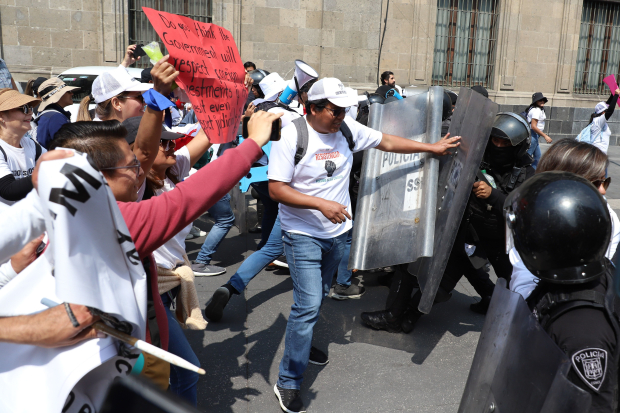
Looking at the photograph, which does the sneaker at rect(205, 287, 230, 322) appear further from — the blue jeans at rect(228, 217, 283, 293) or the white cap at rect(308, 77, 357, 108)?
the white cap at rect(308, 77, 357, 108)

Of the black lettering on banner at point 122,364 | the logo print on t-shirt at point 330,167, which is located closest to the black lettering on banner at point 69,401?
the black lettering on banner at point 122,364

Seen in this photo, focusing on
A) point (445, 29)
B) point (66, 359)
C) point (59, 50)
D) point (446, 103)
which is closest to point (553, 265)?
point (66, 359)

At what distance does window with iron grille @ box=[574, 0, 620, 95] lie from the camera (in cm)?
1527

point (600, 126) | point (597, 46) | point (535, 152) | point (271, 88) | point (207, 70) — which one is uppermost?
point (597, 46)

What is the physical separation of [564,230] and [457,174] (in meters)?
1.86

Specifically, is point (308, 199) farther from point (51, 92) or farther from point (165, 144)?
point (51, 92)

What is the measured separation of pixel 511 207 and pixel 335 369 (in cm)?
242

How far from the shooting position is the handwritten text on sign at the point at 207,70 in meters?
2.25

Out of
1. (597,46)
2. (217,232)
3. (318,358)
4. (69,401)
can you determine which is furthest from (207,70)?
(597,46)

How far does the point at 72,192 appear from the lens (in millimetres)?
1256

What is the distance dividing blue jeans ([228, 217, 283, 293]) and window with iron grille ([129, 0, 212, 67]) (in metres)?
8.96

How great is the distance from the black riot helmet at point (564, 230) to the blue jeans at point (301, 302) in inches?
70.3

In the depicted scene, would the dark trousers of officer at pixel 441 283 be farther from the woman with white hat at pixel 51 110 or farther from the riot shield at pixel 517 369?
the woman with white hat at pixel 51 110

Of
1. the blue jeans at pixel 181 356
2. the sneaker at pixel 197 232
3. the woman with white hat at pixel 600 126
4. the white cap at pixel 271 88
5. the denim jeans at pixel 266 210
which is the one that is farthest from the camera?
the woman with white hat at pixel 600 126
